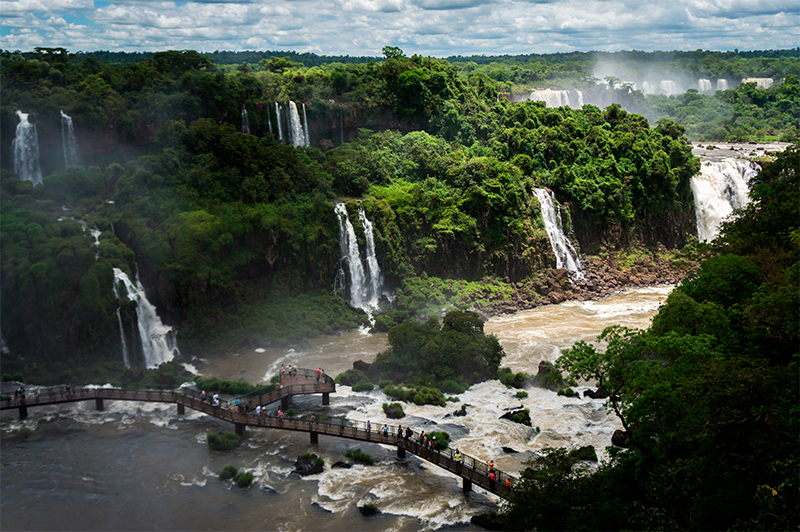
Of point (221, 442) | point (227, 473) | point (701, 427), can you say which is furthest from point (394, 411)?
point (701, 427)

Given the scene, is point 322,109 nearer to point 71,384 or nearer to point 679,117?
point 71,384

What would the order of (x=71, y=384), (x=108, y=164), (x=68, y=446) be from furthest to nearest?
(x=108, y=164), (x=71, y=384), (x=68, y=446)

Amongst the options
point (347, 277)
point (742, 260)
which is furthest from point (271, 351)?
point (742, 260)

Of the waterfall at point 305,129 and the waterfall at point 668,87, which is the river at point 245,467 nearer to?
the waterfall at point 305,129

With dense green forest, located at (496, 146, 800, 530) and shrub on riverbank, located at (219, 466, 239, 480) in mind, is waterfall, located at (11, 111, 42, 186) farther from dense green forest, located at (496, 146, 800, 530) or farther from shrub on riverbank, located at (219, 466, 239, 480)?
dense green forest, located at (496, 146, 800, 530)

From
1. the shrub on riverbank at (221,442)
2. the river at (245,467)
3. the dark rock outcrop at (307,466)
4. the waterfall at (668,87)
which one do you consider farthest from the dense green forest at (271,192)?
the waterfall at (668,87)

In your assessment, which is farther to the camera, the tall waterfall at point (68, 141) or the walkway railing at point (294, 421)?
the tall waterfall at point (68, 141)

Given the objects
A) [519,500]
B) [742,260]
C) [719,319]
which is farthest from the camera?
[742,260]
